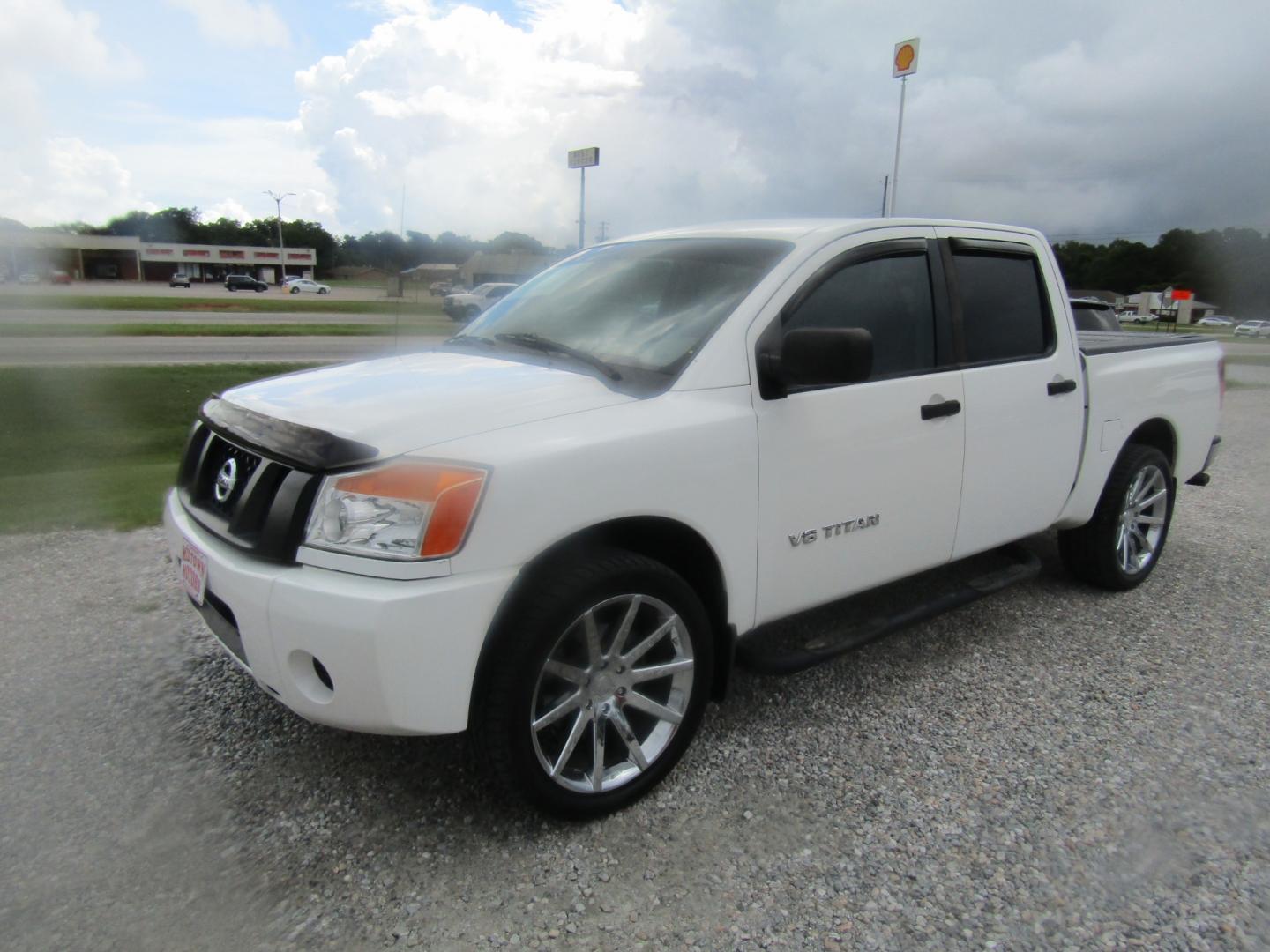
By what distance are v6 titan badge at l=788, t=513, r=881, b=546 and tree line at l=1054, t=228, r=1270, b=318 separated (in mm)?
91049

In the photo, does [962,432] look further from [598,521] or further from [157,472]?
[157,472]

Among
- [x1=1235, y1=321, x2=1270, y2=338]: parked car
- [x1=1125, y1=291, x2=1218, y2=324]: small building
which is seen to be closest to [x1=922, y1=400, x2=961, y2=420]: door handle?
[x1=1125, y1=291, x2=1218, y2=324]: small building

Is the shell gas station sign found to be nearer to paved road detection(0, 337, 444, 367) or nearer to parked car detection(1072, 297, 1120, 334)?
parked car detection(1072, 297, 1120, 334)

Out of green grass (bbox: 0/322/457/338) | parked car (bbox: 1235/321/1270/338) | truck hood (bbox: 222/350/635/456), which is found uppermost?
truck hood (bbox: 222/350/635/456)

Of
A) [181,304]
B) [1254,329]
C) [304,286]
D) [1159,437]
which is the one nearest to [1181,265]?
[1254,329]

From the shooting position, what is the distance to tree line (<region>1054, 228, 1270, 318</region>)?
276 feet

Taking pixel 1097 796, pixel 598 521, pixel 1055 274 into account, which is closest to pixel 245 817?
pixel 598 521

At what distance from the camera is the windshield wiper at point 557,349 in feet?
9.25

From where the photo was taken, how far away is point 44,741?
3.10 m

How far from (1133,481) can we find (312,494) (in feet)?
13.1

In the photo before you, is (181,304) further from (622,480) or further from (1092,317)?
(622,480)

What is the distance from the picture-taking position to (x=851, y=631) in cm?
328

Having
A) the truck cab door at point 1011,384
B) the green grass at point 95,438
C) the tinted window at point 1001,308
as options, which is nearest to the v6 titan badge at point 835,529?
the truck cab door at point 1011,384

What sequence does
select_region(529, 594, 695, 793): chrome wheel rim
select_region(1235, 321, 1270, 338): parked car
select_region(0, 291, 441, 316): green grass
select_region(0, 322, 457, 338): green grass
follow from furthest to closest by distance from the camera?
select_region(1235, 321, 1270, 338): parked car < select_region(0, 322, 457, 338): green grass < select_region(0, 291, 441, 316): green grass < select_region(529, 594, 695, 793): chrome wheel rim
